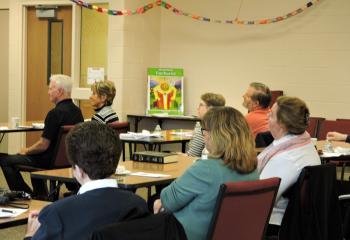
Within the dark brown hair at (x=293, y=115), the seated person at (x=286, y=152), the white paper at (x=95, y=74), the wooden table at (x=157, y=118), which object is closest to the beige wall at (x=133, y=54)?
the wooden table at (x=157, y=118)

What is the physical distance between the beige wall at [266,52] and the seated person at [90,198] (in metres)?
6.46

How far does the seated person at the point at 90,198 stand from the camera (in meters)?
2.02

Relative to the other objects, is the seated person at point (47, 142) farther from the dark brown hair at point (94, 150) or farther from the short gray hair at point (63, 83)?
the dark brown hair at point (94, 150)

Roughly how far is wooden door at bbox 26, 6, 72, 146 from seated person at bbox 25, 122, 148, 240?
Result: 7.47 metres

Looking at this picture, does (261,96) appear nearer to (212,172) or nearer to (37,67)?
(212,172)

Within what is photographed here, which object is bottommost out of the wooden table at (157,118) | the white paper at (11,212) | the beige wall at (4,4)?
the wooden table at (157,118)

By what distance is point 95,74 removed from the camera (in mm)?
9203

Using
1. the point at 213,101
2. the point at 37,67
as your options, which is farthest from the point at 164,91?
the point at 213,101

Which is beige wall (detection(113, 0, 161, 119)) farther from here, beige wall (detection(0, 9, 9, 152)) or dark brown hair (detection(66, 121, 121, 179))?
dark brown hair (detection(66, 121, 121, 179))

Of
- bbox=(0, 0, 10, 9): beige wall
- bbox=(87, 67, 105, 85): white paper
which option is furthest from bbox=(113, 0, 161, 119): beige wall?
Result: bbox=(0, 0, 10, 9): beige wall

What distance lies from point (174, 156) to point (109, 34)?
4.70 m

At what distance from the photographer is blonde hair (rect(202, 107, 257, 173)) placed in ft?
9.02

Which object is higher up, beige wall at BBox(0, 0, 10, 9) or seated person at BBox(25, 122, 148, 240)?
beige wall at BBox(0, 0, 10, 9)

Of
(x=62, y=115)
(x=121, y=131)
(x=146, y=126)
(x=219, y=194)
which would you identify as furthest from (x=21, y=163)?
(x=146, y=126)
